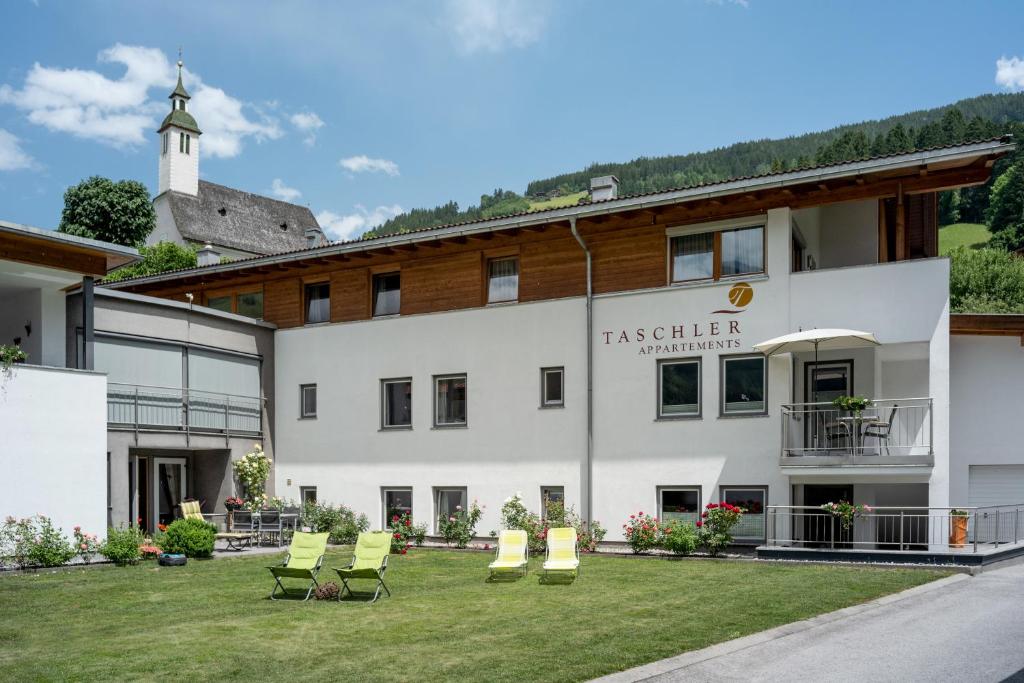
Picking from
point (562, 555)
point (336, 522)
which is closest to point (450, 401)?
point (336, 522)

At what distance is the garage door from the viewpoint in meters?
19.8

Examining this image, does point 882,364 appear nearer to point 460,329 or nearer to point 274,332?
point 460,329

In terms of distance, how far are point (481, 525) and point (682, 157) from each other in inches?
3367

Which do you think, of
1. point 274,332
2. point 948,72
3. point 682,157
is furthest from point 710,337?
point 682,157

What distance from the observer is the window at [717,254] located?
1909 centimetres

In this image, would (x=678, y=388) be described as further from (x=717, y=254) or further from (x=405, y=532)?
(x=405, y=532)

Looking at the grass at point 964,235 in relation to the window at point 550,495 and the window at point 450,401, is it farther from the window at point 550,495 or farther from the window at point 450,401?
the window at point 550,495

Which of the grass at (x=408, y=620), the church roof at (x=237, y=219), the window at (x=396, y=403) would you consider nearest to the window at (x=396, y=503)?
the window at (x=396, y=403)

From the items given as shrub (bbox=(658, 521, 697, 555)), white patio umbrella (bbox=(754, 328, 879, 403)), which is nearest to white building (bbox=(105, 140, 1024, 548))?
white patio umbrella (bbox=(754, 328, 879, 403))

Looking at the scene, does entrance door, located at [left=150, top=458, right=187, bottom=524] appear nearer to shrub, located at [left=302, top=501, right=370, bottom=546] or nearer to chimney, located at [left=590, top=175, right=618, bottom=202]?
shrub, located at [left=302, top=501, right=370, bottom=546]

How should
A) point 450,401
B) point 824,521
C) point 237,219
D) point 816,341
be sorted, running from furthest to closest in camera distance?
point 237,219, point 450,401, point 824,521, point 816,341

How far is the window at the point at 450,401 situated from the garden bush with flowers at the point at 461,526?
1910mm

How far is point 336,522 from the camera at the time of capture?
73.2ft

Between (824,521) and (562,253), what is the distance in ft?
24.4
